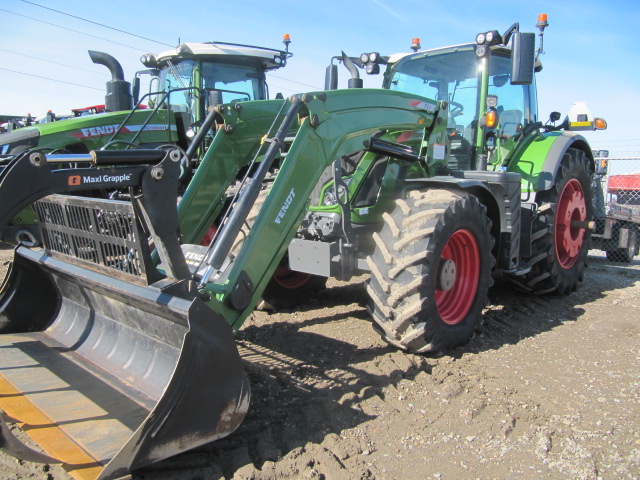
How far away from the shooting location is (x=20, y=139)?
26.0ft

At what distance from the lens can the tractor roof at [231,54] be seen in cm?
779

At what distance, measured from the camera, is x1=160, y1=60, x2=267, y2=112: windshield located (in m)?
7.97

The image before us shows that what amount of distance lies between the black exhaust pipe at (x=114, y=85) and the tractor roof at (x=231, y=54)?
87cm

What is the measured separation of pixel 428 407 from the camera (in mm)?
3357

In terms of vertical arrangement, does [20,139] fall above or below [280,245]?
above

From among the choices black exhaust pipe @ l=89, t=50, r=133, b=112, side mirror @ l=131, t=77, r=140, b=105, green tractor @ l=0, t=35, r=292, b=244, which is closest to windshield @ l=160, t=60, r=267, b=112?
green tractor @ l=0, t=35, r=292, b=244

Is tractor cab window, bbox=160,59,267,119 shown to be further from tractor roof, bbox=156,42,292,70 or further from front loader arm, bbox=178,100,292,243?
front loader arm, bbox=178,100,292,243

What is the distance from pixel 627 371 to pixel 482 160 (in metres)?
2.41

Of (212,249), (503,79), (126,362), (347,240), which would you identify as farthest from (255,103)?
(503,79)

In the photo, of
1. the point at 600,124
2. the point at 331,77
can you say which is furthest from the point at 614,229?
the point at 331,77

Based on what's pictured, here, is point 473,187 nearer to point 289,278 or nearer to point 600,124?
point 289,278

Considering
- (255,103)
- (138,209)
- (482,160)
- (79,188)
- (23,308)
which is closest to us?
(79,188)

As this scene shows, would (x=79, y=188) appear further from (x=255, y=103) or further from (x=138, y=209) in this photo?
(x=255, y=103)

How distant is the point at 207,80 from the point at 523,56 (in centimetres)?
501
